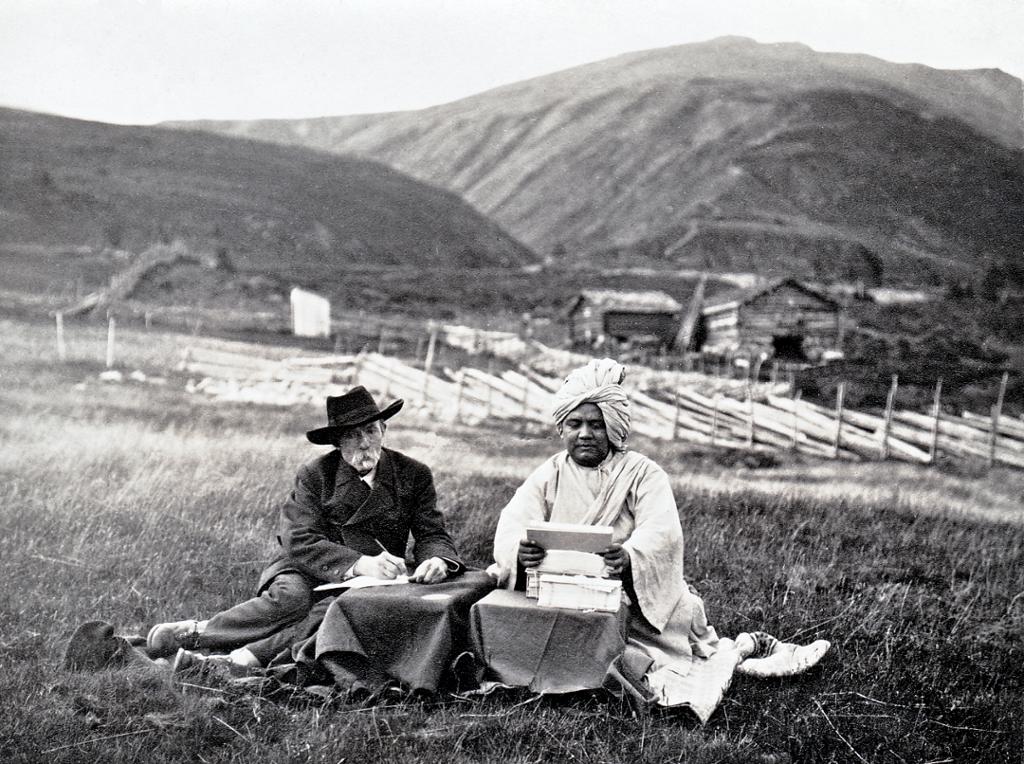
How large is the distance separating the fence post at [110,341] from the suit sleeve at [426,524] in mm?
3881

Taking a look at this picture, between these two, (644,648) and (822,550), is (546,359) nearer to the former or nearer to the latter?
(822,550)

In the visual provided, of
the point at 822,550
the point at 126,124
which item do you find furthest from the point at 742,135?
the point at 126,124

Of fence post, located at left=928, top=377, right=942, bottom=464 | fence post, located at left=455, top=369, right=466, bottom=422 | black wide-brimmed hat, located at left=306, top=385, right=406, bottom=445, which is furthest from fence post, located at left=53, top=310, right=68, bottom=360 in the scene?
fence post, located at left=928, top=377, right=942, bottom=464

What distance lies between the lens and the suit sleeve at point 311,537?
4.57 m

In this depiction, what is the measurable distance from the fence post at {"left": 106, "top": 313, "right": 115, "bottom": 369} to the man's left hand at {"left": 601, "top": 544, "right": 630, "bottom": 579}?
5031 millimetres

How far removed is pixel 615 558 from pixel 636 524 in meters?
0.29

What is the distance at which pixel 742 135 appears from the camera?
897cm

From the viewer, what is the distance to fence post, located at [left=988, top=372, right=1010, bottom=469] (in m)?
8.29

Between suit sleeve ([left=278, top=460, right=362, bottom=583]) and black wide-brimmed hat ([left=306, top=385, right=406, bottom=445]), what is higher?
black wide-brimmed hat ([left=306, top=385, right=406, bottom=445])

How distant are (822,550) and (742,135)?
3.95m

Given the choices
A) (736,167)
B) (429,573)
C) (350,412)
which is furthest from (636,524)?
(736,167)

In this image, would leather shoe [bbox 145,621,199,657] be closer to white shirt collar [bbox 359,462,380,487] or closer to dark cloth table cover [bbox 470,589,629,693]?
white shirt collar [bbox 359,462,380,487]

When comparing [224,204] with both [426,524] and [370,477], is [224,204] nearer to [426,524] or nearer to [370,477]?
[370,477]

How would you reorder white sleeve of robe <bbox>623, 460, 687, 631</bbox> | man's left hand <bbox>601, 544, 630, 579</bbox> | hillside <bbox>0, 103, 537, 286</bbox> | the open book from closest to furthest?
the open book, man's left hand <bbox>601, 544, 630, 579</bbox>, white sleeve of robe <bbox>623, 460, 687, 631</bbox>, hillside <bbox>0, 103, 537, 286</bbox>
